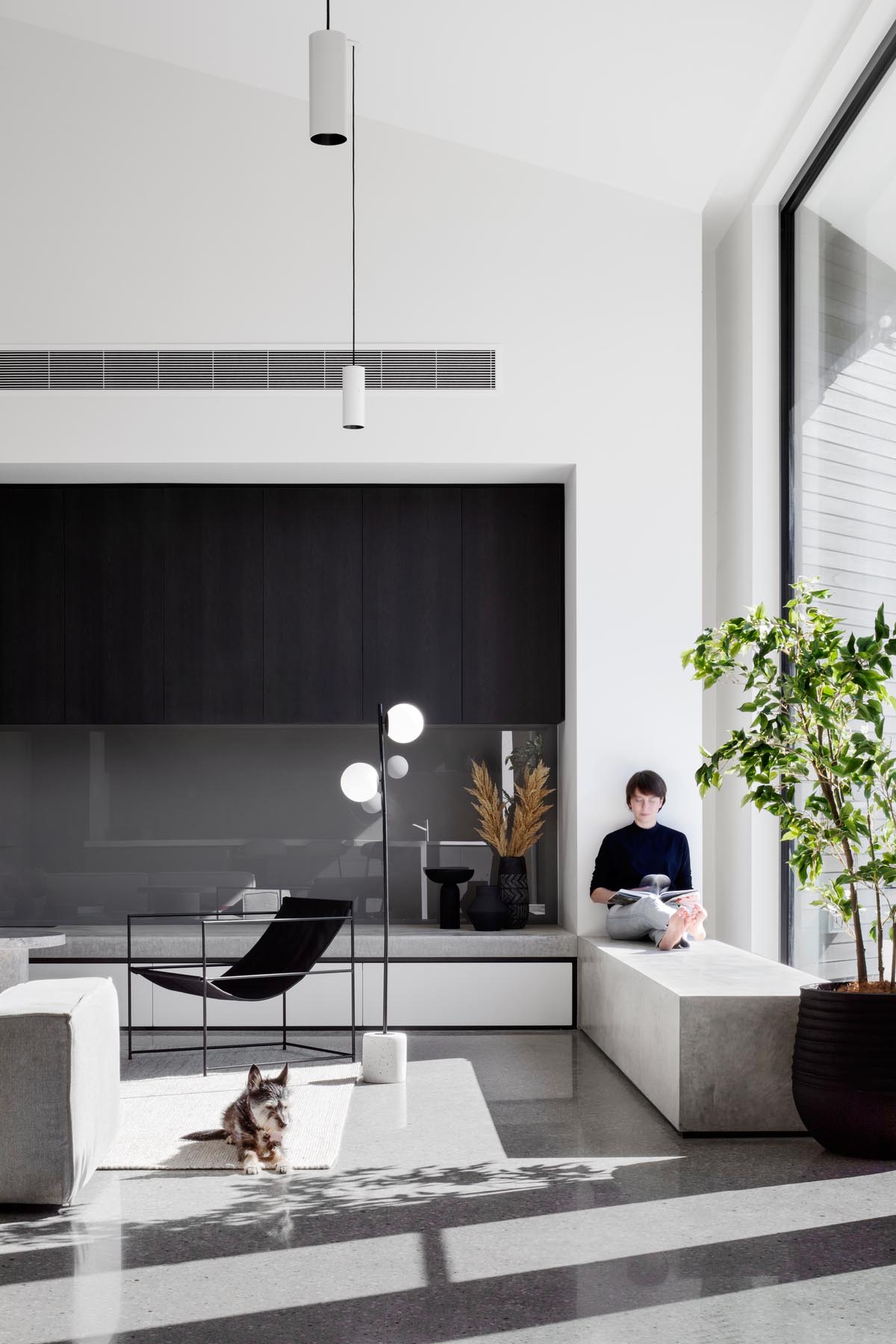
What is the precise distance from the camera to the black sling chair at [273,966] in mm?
5238

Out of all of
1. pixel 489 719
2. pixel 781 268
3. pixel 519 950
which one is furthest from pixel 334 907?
pixel 781 268

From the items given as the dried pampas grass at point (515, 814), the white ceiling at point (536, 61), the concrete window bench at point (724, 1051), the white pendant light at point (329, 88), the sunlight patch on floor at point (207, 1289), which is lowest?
the sunlight patch on floor at point (207, 1289)

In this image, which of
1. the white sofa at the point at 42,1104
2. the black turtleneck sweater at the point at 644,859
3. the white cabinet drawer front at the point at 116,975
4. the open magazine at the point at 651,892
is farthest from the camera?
the white cabinet drawer front at the point at 116,975

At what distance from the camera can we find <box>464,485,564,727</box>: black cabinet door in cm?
688

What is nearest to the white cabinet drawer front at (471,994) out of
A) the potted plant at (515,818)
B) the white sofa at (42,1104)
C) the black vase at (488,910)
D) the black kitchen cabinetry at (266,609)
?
the black vase at (488,910)

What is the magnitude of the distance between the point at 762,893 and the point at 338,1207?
3413 mm

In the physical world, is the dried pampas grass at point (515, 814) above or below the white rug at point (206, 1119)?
above

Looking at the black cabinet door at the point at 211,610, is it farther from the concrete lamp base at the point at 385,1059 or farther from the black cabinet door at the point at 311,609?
the concrete lamp base at the point at 385,1059

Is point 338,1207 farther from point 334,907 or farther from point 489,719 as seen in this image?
point 489,719

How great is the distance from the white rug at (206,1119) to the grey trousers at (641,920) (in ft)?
4.50

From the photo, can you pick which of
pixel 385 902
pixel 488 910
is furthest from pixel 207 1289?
pixel 488 910

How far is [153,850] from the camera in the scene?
712 centimetres

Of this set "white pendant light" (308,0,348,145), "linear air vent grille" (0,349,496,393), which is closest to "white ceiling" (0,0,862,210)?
"linear air vent grille" (0,349,496,393)

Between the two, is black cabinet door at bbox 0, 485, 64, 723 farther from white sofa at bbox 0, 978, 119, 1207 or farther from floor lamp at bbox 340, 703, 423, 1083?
white sofa at bbox 0, 978, 119, 1207
